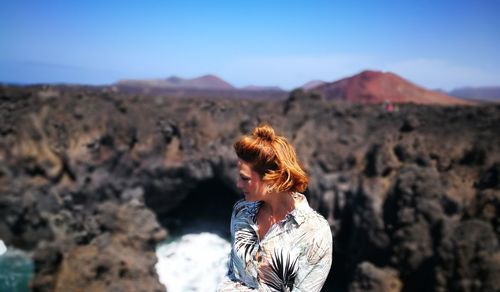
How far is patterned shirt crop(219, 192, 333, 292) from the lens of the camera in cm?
224

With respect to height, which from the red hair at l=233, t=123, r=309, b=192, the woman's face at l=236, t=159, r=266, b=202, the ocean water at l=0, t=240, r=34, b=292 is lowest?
the ocean water at l=0, t=240, r=34, b=292

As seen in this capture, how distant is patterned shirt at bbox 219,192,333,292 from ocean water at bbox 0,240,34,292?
60.8 ft

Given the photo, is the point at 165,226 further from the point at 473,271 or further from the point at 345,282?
the point at 473,271

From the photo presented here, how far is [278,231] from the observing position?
2.35 metres

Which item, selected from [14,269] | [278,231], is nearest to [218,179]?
[14,269]

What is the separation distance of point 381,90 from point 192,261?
13.6 meters

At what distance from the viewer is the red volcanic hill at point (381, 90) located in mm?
16375

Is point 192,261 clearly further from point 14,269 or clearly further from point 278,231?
point 278,231

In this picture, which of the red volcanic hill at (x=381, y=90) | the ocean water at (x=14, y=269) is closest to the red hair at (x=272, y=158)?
the red volcanic hill at (x=381, y=90)

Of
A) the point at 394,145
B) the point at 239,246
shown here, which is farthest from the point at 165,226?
the point at 239,246

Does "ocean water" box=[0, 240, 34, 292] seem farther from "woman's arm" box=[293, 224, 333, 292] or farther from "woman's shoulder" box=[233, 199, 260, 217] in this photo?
"woman's arm" box=[293, 224, 333, 292]

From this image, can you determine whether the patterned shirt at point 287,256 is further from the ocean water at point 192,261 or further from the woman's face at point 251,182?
the ocean water at point 192,261

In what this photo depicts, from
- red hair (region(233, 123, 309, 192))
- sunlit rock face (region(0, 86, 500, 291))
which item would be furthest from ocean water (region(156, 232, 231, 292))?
red hair (region(233, 123, 309, 192))

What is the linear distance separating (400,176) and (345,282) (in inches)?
241
